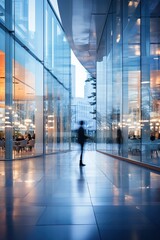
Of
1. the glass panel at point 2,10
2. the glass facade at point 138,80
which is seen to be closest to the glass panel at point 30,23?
the glass panel at point 2,10

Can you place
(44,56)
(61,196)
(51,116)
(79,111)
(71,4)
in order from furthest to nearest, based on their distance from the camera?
(79,111), (51,116), (44,56), (71,4), (61,196)

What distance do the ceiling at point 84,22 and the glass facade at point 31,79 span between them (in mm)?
1262

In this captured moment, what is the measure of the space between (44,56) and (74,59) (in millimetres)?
13615


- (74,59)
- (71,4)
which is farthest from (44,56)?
(74,59)

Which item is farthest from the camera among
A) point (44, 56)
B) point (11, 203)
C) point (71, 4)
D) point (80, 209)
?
point (44, 56)

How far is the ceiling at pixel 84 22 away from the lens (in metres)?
19.1

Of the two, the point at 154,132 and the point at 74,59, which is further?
the point at 74,59

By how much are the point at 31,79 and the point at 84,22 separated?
6248mm

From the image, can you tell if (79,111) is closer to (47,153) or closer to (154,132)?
(47,153)

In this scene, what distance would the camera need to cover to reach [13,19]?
15.8 m

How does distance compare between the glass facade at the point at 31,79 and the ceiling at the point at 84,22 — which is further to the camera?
the ceiling at the point at 84,22

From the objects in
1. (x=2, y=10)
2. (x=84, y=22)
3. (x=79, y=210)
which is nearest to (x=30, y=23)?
(x=2, y=10)

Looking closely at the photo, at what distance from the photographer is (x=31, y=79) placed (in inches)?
752

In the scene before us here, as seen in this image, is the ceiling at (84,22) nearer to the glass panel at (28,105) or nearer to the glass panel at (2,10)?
the glass panel at (28,105)
